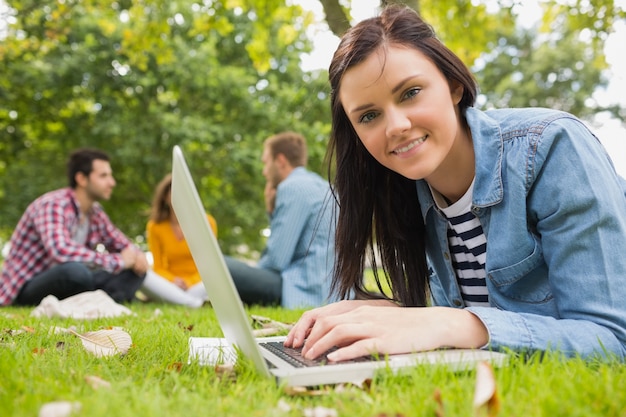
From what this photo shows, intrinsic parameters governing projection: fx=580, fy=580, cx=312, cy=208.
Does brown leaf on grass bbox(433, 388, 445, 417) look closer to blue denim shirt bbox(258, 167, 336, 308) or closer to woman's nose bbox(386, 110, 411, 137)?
woman's nose bbox(386, 110, 411, 137)

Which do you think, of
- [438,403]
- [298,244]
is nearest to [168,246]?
[298,244]

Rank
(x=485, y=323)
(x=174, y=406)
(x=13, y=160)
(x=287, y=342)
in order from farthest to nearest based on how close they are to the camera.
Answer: (x=13, y=160) → (x=287, y=342) → (x=485, y=323) → (x=174, y=406)

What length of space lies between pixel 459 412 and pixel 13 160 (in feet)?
46.3

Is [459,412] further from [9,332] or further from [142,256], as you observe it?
[142,256]

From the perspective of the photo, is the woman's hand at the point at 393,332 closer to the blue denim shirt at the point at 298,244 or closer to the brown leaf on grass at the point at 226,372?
the brown leaf on grass at the point at 226,372

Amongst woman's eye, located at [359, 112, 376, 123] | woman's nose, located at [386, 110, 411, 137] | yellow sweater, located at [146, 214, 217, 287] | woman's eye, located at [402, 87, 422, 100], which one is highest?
woman's eye, located at [402, 87, 422, 100]

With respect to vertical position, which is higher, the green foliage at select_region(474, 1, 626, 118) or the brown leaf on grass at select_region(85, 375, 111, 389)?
the green foliage at select_region(474, 1, 626, 118)

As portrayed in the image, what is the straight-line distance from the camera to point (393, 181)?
249 cm

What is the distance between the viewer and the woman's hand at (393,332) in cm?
158

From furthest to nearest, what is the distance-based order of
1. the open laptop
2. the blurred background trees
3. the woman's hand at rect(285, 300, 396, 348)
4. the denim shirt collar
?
1. the blurred background trees
2. the denim shirt collar
3. the woman's hand at rect(285, 300, 396, 348)
4. the open laptop

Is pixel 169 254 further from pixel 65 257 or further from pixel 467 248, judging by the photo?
pixel 467 248

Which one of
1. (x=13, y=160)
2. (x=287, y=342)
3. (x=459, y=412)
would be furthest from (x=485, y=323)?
(x=13, y=160)

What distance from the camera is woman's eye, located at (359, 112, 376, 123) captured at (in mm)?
2013

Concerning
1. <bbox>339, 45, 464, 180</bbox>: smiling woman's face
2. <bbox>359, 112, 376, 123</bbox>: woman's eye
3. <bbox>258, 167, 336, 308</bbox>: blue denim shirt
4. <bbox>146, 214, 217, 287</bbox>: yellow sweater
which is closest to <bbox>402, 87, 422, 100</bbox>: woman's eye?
<bbox>339, 45, 464, 180</bbox>: smiling woman's face
